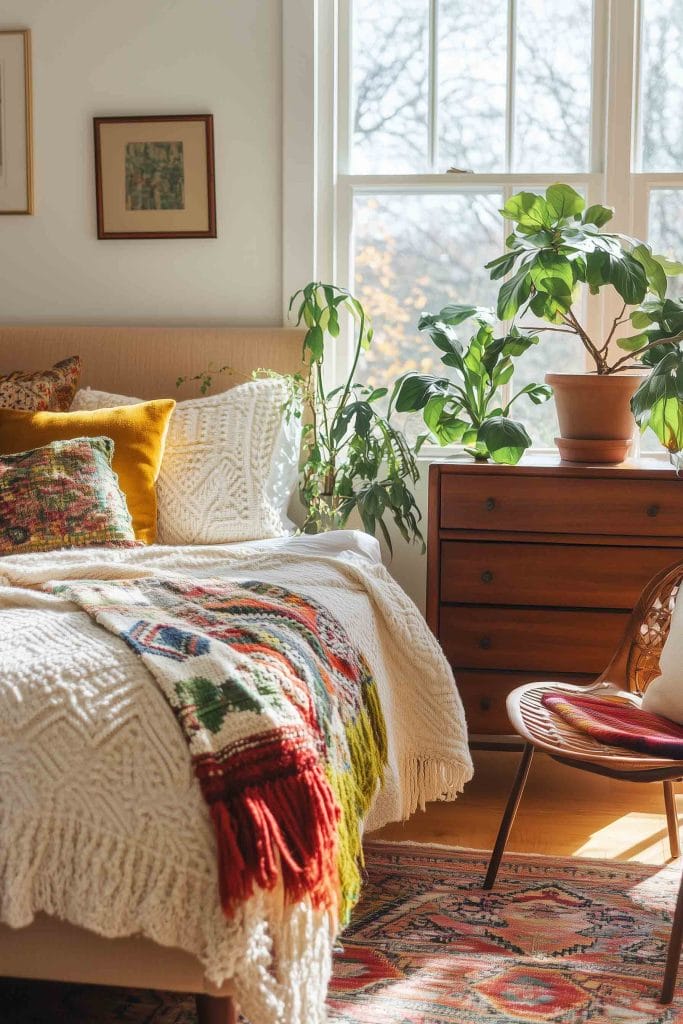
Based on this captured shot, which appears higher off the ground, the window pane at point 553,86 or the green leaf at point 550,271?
the window pane at point 553,86

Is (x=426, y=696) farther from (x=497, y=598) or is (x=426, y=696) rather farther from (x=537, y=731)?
(x=497, y=598)

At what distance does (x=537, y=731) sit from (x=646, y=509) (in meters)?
0.89

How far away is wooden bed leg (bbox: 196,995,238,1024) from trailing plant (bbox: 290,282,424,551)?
1.68m

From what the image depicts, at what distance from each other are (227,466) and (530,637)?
918 mm

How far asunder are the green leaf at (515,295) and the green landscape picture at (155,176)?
1.15 metres

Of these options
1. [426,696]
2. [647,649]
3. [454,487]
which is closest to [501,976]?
[426,696]

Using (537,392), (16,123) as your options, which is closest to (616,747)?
(537,392)

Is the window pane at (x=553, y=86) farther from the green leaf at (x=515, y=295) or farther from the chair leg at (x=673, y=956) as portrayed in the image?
the chair leg at (x=673, y=956)

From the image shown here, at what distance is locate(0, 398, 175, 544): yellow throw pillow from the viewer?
8.94 feet

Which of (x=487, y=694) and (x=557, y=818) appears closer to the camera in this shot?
(x=557, y=818)

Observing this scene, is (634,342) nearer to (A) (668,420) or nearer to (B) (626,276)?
(B) (626,276)

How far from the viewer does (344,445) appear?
10.6 feet

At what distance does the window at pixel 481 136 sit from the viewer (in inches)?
129

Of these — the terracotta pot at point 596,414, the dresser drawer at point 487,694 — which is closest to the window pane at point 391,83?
the terracotta pot at point 596,414
